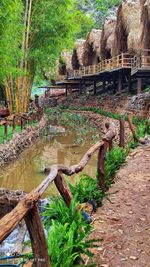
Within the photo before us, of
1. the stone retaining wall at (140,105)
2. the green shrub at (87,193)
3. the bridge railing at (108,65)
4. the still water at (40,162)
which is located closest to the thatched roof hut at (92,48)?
the bridge railing at (108,65)

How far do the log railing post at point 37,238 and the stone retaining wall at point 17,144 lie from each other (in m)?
7.80

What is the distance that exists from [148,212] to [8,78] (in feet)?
40.1

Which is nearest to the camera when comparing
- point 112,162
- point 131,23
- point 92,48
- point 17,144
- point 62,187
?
point 62,187

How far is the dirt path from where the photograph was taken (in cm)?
346

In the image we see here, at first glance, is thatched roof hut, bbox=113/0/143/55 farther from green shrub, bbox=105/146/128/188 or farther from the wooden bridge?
green shrub, bbox=105/146/128/188

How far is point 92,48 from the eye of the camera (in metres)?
31.7

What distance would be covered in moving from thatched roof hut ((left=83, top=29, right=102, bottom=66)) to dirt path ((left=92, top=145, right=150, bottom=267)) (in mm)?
25497

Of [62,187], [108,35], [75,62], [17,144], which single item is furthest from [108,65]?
[62,187]

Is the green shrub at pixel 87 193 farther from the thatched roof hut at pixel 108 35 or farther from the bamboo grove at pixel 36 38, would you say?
the thatched roof hut at pixel 108 35

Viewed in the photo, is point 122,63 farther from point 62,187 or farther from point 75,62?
point 75,62

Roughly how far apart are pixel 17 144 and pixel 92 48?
21.3 m

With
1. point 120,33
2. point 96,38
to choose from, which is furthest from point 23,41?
point 96,38

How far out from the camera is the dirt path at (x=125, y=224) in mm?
3464

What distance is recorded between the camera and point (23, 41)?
14.5 meters
